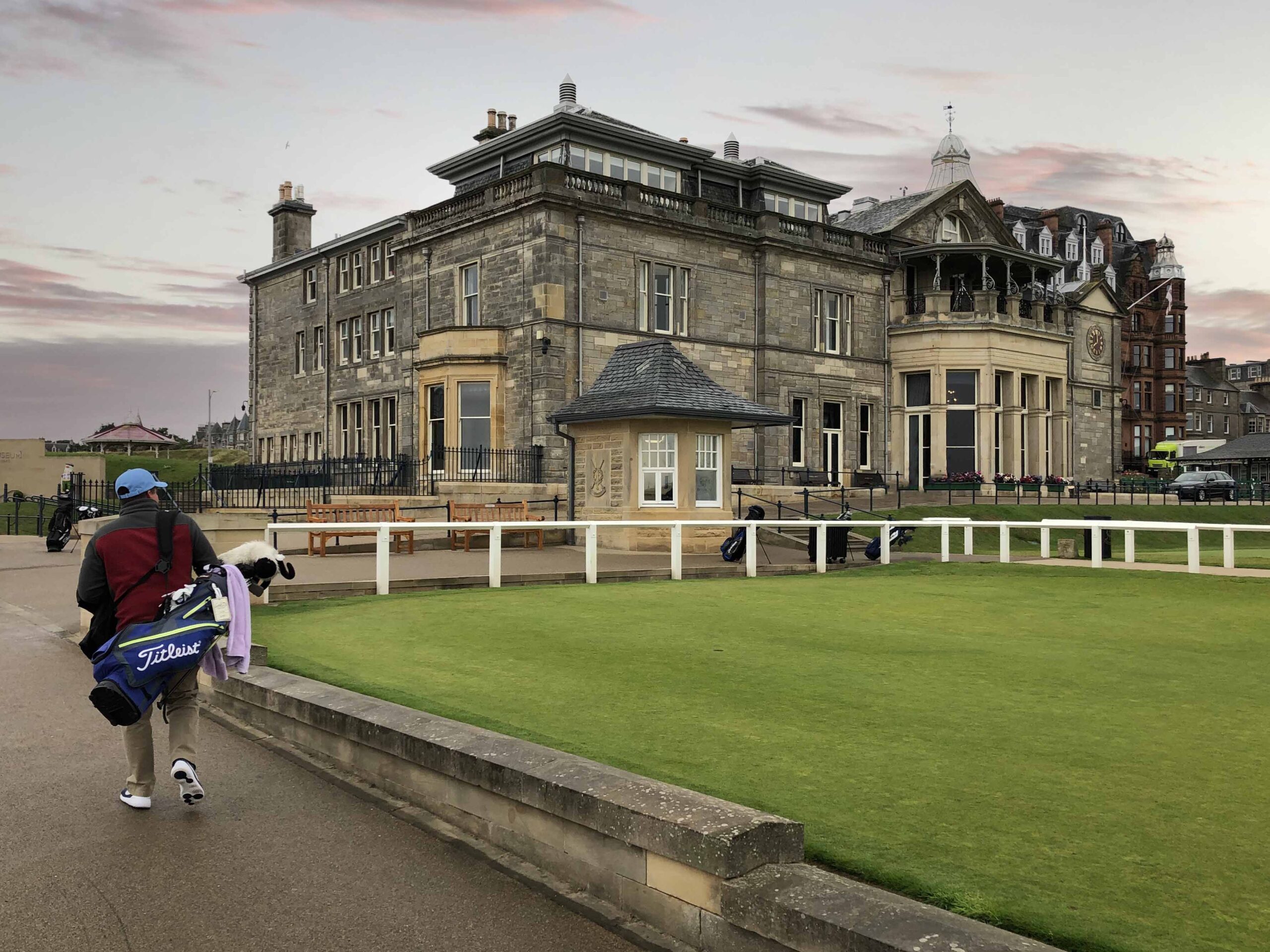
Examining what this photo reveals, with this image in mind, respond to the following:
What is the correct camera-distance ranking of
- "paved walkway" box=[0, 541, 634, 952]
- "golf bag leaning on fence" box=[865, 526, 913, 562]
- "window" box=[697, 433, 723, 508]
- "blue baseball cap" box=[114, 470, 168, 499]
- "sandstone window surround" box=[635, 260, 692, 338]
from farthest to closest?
"sandstone window surround" box=[635, 260, 692, 338]
"window" box=[697, 433, 723, 508]
"golf bag leaning on fence" box=[865, 526, 913, 562]
"blue baseball cap" box=[114, 470, 168, 499]
"paved walkway" box=[0, 541, 634, 952]

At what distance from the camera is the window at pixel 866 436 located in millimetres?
41719

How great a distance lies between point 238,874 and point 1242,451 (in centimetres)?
7687

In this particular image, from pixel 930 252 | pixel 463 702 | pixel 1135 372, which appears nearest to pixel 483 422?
pixel 930 252

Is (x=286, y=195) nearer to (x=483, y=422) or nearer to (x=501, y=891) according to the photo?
(x=483, y=422)

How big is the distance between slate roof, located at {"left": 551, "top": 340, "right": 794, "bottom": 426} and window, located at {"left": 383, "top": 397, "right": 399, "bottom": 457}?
17045 millimetres

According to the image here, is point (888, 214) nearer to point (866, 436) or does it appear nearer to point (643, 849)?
point (866, 436)

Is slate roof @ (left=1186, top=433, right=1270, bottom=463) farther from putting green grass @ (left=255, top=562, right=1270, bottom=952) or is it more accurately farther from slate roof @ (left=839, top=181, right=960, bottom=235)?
putting green grass @ (left=255, top=562, right=1270, bottom=952)

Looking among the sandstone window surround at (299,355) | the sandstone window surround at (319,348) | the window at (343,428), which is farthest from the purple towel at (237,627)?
the sandstone window surround at (299,355)

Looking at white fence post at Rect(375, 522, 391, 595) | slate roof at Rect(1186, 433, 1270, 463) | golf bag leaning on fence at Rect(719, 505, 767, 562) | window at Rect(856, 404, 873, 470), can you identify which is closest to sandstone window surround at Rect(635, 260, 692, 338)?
window at Rect(856, 404, 873, 470)

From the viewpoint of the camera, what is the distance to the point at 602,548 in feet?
76.6

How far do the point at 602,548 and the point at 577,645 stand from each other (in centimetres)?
1352

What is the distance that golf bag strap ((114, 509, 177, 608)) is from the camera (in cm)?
615

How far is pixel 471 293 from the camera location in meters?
35.5

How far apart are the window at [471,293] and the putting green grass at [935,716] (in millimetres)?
22655
